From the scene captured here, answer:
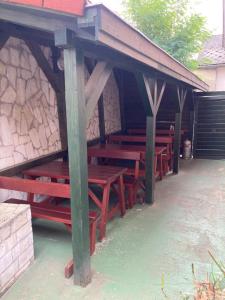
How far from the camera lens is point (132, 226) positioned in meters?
3.67

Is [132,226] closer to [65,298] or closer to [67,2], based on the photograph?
[65,298]

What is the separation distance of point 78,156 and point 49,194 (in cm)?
76

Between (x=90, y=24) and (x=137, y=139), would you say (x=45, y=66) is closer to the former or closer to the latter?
(x=90, y=24)

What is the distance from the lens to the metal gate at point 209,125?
26.3ft

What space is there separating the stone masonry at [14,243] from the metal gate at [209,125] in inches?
259

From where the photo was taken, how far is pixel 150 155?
434 cm

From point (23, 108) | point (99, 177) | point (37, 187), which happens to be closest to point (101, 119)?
point (23, 108)

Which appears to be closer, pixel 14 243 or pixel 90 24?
pixel 90 24

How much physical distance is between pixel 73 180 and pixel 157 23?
1114cm

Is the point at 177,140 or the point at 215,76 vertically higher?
the point at 215,76

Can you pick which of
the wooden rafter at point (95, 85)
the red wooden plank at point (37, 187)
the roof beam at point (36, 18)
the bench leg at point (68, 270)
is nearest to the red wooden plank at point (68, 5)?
the roof beam at point (36, 18)

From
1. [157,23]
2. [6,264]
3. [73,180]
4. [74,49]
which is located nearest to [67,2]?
[74,49]

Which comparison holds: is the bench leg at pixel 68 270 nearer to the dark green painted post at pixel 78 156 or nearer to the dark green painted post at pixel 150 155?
the dark green painted post at pixel 78 156

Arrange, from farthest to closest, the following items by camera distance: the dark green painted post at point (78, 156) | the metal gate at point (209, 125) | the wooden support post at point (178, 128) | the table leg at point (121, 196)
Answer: the metal gate at point (209, 125) < the wooden support post at point (178, 128) < the table leg at point (121, 196) < the dark green painted post at point (78, 156)
